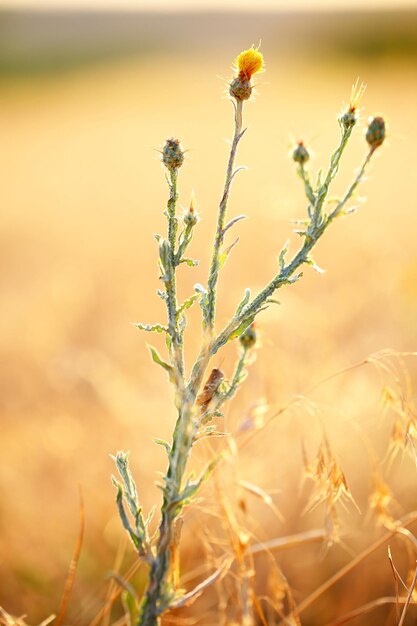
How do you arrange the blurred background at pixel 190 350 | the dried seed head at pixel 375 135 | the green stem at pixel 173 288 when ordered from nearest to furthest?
1. the green stem at pixel 173 288
2. the dried seed head at pixel 375 135
3. the blurred background at pixel 190 350

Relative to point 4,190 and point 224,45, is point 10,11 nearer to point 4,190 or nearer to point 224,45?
point 224,45

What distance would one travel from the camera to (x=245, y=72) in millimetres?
1200

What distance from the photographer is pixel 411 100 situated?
9727 mm

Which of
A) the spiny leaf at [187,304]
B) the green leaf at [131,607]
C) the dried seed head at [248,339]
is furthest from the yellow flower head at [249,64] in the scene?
the green leaf at [131,607]

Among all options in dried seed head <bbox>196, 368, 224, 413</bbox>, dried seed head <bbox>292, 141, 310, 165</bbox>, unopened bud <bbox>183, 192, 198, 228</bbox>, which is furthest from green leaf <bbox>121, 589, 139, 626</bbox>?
dried seed head <bbox>292, 141, 310, 165</bbox>

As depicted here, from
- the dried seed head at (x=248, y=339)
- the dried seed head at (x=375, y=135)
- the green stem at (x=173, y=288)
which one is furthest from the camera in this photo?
the dried seed head at (x=248, y=339)

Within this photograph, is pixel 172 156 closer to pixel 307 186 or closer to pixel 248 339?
pixel 307 186

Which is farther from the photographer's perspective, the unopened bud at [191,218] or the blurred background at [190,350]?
the blurred background at [190,350]

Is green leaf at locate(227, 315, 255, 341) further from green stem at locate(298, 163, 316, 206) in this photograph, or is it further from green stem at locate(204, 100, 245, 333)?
green stem at locate(298, 163, 316, 206)

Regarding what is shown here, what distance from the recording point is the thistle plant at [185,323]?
3.71 ft

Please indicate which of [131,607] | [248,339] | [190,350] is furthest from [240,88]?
[190,350]

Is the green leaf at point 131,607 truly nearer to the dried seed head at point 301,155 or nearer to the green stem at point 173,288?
the green stem at point 173,288

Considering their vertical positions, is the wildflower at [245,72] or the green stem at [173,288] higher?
the wildflower at [245,72]

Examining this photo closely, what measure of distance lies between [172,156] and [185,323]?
32 cm
